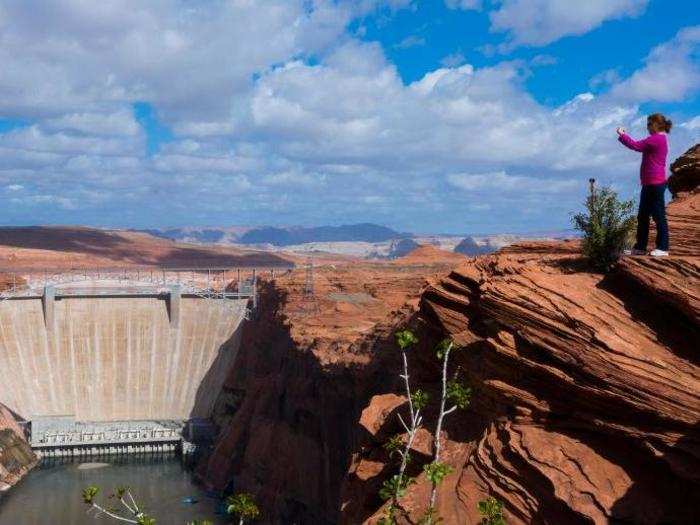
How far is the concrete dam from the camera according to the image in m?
74.1

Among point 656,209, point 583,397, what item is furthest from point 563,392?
point 656,209

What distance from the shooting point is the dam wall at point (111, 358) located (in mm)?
74062

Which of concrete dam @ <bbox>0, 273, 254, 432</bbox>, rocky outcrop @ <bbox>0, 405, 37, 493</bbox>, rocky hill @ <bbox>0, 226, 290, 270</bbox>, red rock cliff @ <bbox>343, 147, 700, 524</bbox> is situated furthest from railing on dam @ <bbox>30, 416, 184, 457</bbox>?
rocky hill @ <bbox>0, 226, 290, 270</bbox>

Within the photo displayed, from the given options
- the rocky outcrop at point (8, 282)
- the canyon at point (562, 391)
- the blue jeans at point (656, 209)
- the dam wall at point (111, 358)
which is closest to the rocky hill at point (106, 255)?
the rocky outcrop at point (8, 282)

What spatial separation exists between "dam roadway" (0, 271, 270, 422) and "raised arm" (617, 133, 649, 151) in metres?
66.6

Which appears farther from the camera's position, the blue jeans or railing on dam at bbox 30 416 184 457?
railing on dam at bbox 30 416 184 457

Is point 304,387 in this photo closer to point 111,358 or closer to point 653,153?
point 111,358

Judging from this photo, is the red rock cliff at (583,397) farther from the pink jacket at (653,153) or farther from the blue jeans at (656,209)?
the pink jacket at (653,153)

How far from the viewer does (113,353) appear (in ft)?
252

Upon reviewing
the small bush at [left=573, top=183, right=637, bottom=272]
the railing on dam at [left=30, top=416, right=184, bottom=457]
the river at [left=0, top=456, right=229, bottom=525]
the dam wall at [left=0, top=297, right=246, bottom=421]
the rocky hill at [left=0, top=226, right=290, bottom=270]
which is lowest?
the river at [left=0, top=456, right=229, bottom=525]

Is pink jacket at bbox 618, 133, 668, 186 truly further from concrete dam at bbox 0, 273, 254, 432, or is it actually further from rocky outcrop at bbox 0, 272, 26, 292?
rocky outcrop at bbox 0, 272, 26, 292

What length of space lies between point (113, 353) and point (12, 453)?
15.0m

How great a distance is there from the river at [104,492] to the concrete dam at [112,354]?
7.17 m

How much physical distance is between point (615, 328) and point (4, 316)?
72.8m
